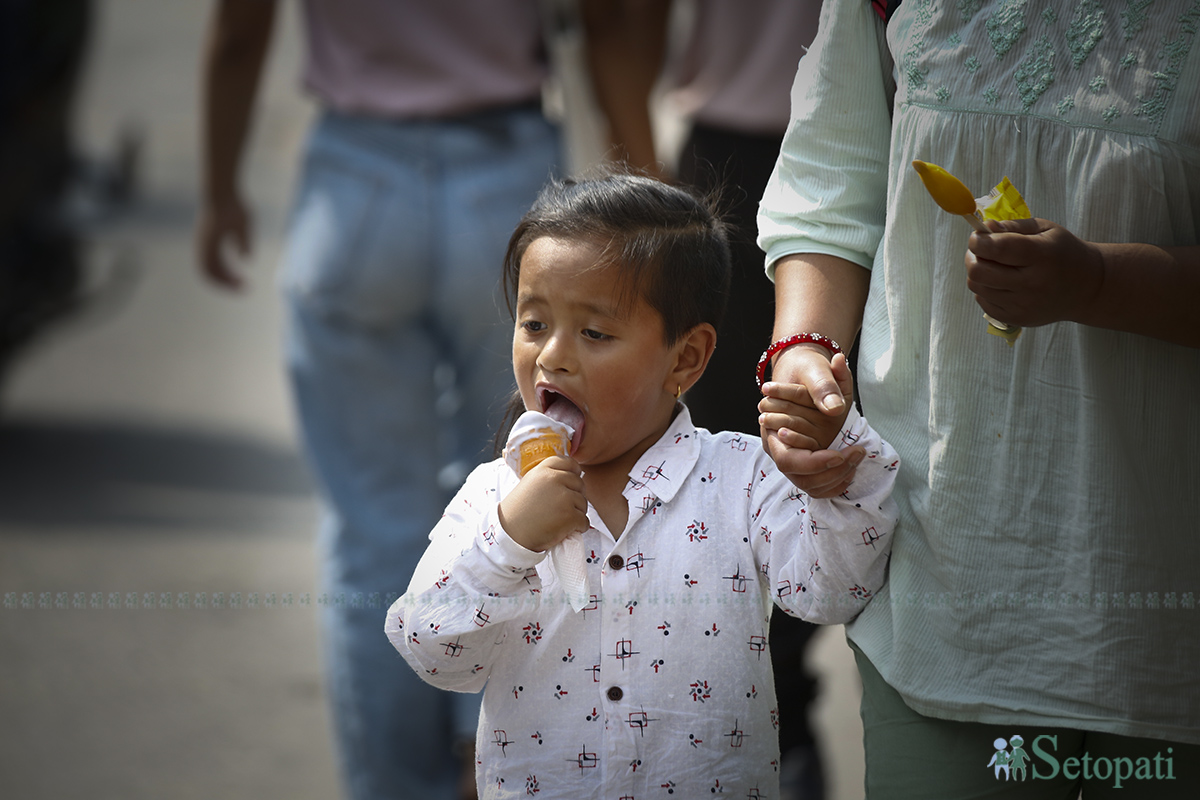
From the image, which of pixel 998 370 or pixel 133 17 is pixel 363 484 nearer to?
pixel 998 370

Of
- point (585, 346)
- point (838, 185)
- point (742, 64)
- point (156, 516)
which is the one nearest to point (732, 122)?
point (742, 64)

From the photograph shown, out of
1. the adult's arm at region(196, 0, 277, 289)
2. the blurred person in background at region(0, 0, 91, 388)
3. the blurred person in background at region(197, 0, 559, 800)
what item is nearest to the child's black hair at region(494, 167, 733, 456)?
the blurred person in background at region(197, 0, 559, 800)

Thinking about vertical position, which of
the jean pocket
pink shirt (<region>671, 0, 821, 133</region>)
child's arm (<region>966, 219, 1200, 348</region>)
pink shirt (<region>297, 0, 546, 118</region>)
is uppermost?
pink shirt (<region>297, 0, 546, 118</region>)

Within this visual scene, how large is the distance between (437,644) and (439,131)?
1.05m

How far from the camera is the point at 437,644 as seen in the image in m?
1.08

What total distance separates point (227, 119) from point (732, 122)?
895 mm

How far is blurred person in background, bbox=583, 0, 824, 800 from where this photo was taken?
1239 mm

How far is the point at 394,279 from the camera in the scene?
72.1 inches

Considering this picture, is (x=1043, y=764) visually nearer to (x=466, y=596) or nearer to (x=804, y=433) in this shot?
(x=804, y=433)

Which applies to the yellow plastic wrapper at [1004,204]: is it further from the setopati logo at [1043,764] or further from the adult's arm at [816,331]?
the setopati logo at [1043,764]

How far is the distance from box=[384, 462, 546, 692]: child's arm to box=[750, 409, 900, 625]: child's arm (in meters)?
0.21

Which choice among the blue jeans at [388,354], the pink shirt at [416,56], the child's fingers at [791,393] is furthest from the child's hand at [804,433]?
the pink shirt at [416,56]

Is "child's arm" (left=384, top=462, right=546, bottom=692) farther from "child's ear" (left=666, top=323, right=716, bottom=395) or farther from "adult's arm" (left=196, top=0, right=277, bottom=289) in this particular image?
"adult's arm" (left=196, top=0, right=277, bottom=289)

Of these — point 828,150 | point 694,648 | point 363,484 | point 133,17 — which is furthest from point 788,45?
point 133,17
